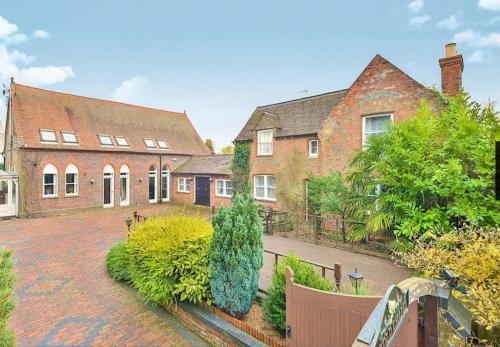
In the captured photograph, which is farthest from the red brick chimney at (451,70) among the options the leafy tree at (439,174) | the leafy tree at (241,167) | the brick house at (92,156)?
the brick house at (92,156)

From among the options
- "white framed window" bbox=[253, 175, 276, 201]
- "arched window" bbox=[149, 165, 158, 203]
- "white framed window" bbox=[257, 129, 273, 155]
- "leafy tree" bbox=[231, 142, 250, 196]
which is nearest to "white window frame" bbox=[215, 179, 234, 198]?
"leafy tree" bbox=[231, 142, 250, 196]

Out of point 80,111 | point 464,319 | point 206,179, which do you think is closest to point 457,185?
point 464,319

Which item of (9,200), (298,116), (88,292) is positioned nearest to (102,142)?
(9,200)

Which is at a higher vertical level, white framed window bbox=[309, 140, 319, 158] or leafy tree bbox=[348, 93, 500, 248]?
white framed window bbox=[309, 140, 319, 158]

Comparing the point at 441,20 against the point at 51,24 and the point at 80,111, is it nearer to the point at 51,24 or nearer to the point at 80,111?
the point at 51,24

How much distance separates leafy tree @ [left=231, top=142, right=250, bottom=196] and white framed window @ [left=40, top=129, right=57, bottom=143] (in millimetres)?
13524

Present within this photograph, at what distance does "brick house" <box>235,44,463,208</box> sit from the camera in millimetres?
11672

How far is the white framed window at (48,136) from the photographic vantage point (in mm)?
18344

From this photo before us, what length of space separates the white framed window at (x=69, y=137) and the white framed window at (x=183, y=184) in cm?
887

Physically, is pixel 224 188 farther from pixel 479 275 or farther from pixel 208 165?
pixel 479 275

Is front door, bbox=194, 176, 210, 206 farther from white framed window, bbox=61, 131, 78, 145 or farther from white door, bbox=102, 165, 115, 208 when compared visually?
white framed window, bbox=61, 131, 78, 145

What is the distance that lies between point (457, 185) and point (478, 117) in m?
3.22

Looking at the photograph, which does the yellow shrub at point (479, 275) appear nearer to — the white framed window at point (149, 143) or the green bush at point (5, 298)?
the green bush at point (5, 298)

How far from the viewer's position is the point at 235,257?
16.7ft
